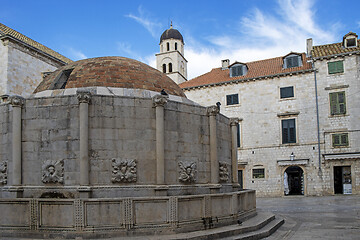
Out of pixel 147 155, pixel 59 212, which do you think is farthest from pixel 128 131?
pixel 59 212

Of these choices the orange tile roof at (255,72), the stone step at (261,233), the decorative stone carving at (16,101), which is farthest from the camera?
the orange tile roof at (255,72)

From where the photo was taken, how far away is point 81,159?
35.0 feet

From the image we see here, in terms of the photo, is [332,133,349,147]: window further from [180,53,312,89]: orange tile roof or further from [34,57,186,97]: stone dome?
[34,57,186,97]: stone dome

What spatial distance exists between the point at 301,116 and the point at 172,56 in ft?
95.4

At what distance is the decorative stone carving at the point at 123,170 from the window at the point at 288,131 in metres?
24.5

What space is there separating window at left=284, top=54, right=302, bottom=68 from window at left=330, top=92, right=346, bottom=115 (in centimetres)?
456

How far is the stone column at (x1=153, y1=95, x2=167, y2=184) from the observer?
445 inches

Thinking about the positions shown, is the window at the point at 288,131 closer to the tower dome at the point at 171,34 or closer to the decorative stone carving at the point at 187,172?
the decorative stone carving at the point at 187,172

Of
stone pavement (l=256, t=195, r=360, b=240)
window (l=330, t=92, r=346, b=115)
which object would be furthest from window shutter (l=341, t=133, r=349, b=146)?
stone pavement (l=256, t=195, r=360, b=240)

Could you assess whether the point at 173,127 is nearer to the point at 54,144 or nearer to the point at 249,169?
the point at 54,144

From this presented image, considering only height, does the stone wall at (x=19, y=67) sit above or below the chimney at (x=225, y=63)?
below

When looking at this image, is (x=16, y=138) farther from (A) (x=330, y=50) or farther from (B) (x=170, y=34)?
(B) (x=170, y=34)

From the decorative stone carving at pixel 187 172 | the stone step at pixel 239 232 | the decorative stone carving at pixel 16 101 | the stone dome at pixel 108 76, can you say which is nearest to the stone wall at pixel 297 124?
the stone step at pixel 239 232

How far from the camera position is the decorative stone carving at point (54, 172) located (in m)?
10.9
